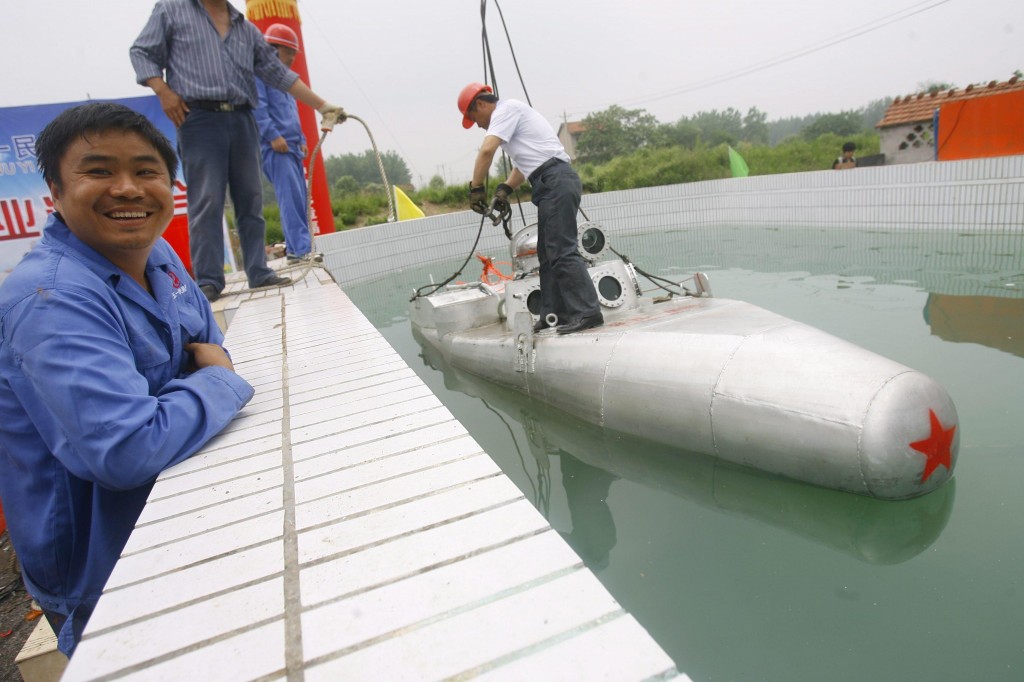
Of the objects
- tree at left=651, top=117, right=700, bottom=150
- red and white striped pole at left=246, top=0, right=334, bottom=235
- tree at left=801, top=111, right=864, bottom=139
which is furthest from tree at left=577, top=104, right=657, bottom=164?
red and white striped pole at left=246, top=0, right=334, bottom=235

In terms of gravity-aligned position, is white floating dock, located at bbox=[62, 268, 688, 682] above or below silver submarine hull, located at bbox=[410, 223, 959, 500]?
above

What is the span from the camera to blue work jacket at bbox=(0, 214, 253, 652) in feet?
3.99

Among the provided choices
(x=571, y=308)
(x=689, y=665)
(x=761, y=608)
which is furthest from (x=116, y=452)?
(x=571, y=308)

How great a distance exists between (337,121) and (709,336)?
2909mm

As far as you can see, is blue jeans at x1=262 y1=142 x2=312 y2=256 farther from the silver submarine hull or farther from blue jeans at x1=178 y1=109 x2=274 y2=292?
the silver submarine hull

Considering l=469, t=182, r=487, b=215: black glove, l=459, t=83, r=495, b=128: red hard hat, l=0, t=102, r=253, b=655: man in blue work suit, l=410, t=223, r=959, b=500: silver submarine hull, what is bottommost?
l=410, t=223, r=959, b=500: silver submarine hull

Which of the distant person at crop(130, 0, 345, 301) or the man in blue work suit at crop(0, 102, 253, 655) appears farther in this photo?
the distant person at crop(130, 0, 345, 301)

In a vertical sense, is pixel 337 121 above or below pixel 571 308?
above

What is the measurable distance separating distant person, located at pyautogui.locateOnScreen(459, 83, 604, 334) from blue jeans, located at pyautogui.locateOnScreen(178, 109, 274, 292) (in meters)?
1.47

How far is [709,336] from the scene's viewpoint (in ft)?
10.00

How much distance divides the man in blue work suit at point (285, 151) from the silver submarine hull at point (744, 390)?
2951 mm

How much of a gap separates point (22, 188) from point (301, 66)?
165 inches

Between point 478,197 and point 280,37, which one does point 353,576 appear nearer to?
point 478,197

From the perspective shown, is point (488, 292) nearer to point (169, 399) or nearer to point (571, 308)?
point (571, 308)
